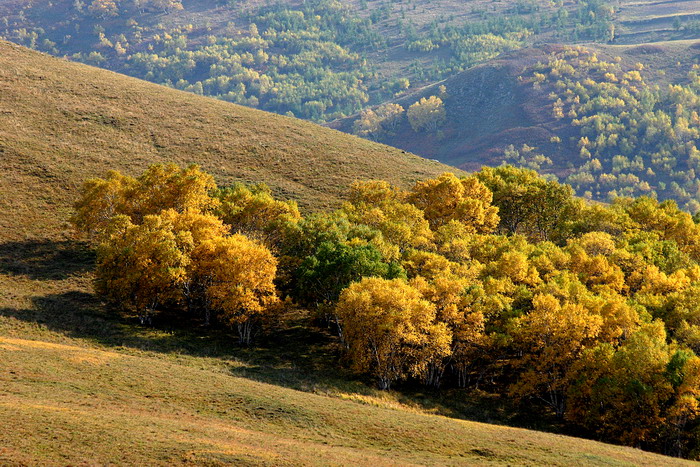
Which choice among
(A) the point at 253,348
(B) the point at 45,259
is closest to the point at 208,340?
(A) the point at 253,348

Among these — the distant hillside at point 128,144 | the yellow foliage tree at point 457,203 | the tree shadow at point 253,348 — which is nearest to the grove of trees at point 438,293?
the tree shadow at point 253,348

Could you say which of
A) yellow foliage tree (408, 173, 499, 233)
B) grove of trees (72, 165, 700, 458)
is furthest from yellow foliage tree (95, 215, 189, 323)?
yellow foliage tree (408, 173, 499, 233)

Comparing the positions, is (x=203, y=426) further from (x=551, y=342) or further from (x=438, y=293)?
(x=551, y=342)

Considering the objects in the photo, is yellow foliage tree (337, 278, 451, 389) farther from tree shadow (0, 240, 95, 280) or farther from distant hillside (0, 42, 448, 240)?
distant hillside (0, 42, 448, 240)

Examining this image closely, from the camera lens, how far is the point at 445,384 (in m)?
65.9

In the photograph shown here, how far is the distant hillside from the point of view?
98.1 m

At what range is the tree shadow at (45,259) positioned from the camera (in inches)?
2906

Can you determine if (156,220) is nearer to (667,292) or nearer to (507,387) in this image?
(507,387)

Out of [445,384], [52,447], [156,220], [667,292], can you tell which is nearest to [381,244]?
[445,384]

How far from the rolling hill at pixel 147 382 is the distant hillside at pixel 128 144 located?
524 mm

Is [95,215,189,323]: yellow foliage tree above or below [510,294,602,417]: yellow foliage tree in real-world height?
above

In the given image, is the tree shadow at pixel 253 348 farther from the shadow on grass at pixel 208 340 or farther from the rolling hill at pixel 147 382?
the rolling hill at pixel 147 382

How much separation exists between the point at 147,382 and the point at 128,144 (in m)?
85.2

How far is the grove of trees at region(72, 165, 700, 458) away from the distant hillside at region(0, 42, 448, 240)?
19.5m
